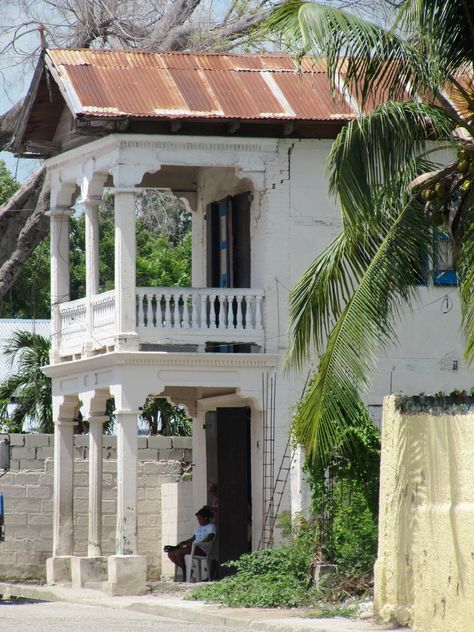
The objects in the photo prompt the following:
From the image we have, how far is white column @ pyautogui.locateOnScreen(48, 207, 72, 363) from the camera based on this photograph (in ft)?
81.4

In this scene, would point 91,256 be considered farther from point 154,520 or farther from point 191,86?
point 154,520

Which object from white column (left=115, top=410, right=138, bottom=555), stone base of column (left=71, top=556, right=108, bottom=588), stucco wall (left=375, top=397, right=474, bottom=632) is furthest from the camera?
stone base of column (left=71, top=556, right=108, bottom=588)

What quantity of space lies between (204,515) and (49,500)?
2.92 m

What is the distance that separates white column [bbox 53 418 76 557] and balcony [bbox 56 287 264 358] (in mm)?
1896

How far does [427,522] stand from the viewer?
15219 millimetres

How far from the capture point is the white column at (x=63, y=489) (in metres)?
24.5

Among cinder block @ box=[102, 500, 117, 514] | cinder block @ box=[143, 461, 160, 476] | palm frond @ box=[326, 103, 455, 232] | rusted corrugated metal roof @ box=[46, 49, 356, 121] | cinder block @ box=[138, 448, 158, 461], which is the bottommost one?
cinder block @ box=[102, 500, 117, 514]

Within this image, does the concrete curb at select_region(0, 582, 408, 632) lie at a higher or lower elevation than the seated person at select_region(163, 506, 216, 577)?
lower

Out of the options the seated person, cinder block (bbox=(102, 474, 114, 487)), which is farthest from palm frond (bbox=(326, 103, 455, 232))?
cinder block (bbox=(102, 474, 114, 487))

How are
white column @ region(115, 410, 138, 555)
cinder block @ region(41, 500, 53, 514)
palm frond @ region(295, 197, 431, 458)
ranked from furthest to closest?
cinder block @ region(41, 500, 53, 514)
white column @ region(115, 410, 138, 555)
palm frond @ region(295, 197, 431, 458)

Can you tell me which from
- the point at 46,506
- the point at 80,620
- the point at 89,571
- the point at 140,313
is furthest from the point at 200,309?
the point at 80,620

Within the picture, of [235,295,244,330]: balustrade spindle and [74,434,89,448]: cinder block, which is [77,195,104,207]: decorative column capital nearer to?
[235,295,244,330]: balustrade spindle

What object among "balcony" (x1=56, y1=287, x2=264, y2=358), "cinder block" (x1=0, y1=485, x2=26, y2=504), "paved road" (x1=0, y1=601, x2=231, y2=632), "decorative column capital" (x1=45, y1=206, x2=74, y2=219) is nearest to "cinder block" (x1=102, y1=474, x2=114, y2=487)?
"cinder block" (x1=0, y1=485, x2=26, y2=504)

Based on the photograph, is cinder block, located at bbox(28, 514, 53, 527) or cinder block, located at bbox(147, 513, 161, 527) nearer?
cinder block, located at bbox(28, 514, 53, 527)
